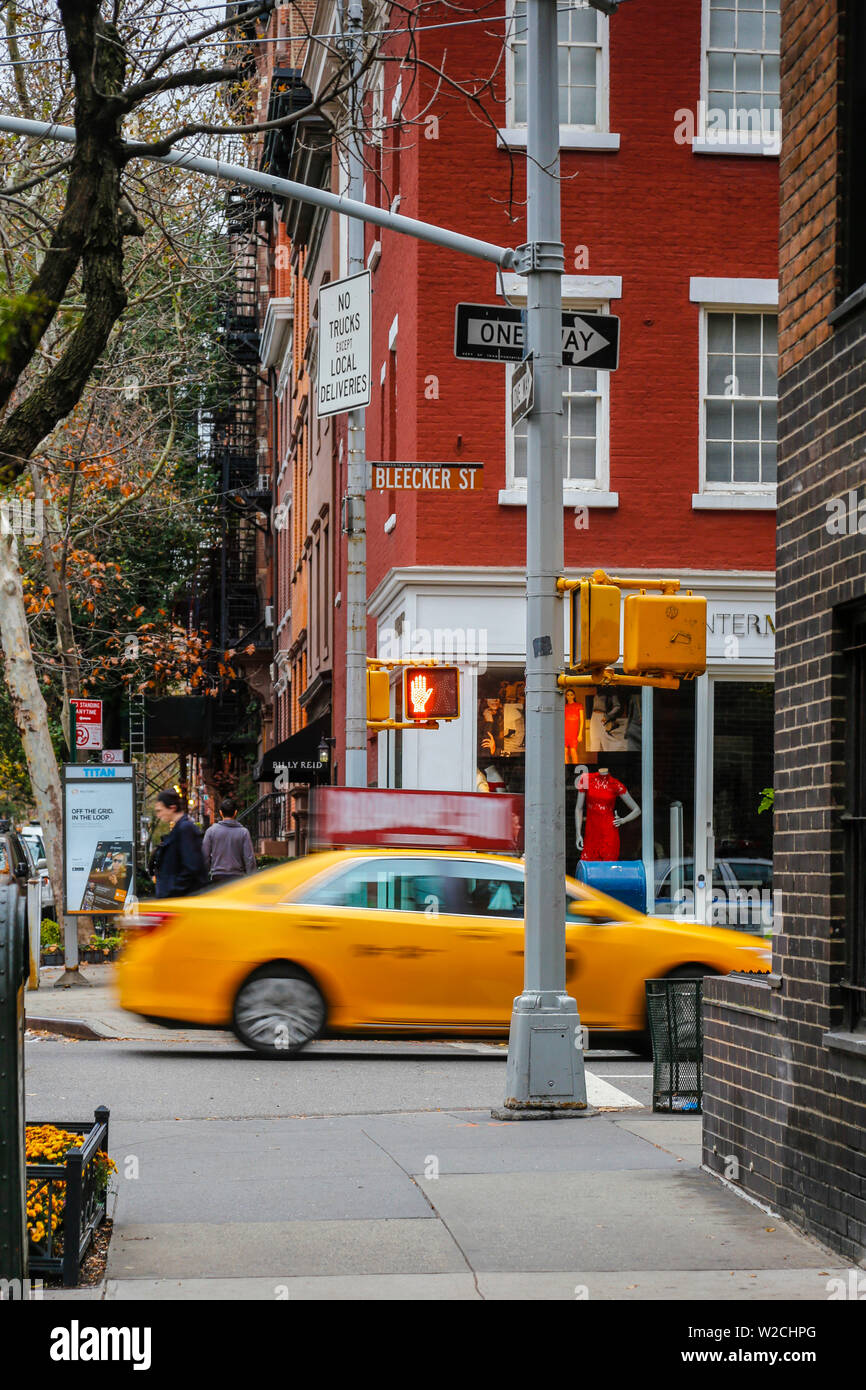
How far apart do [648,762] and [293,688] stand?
24216 millimetres

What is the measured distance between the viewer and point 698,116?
2095cm

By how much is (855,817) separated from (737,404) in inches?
555

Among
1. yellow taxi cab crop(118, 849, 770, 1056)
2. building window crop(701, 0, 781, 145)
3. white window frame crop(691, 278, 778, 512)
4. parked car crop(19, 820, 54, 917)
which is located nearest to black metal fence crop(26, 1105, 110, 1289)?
yellow taxi cab crop(118, 849, 770, 1056)

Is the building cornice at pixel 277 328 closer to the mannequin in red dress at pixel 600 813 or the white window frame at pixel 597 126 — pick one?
the white window frame at pixel 597 126

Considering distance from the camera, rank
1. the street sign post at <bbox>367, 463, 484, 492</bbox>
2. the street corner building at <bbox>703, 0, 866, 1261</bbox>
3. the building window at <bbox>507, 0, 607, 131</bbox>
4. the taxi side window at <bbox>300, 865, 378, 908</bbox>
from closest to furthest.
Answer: the street corner building at <bbox>703, 0, 866, 1261</bbox> < the taxi side window at <bbox>300, 865, 378, 908</bbox> < the street sign post at <bbox>367, 463, 484, 492</bbox> < the building window at <bbox>507, 0, 607, 131</bbox>

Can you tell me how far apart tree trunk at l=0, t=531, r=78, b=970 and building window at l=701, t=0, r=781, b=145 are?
9.77 metres

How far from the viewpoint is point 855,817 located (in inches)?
288

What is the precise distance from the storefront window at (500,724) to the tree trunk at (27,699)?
547 cm

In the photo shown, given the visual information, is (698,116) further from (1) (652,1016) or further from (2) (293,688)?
(2) (293,688)

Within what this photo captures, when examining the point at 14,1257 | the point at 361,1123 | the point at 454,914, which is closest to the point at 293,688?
the point at 454,914

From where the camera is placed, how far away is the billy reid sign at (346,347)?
16.6m

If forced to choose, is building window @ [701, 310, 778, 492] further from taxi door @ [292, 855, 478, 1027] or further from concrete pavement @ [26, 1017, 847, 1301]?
concrete pavement @ [26, 1017, 847, 1301]

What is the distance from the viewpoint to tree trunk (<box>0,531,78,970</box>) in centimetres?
2316

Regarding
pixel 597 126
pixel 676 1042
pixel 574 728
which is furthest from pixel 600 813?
pixel 676 1042
